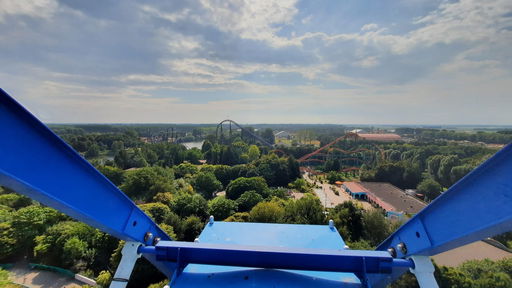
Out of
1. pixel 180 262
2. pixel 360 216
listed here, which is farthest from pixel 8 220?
pixel 360 216

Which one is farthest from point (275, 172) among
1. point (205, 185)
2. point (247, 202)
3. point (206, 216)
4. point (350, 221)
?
point (350, 221)

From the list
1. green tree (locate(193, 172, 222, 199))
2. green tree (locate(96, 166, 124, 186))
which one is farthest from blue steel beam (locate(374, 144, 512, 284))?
green tree (locate(96, 166, 124, 186))

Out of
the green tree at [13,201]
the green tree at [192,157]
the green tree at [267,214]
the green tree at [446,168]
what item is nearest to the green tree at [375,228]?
the green tree at [267,214]

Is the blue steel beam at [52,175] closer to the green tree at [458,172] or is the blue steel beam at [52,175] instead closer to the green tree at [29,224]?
the green tree at [29,224]

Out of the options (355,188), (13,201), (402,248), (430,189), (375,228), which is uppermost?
(402,248)

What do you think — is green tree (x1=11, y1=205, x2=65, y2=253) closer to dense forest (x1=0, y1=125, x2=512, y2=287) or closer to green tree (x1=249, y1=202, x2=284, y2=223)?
dense forest (x1=0, y1=125, x2=512, y2=287)

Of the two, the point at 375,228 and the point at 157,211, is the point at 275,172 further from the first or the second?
the point at 157,211

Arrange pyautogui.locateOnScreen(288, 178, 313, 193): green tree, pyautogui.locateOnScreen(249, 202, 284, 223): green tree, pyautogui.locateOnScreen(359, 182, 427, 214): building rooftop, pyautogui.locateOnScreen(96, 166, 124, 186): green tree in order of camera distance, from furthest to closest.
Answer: pyautogui.locateOnScreen(288, 178, 313, 193): green tree, pyautogui.locateOnScreen(96, 166, 124, 186): green tree, pyautogui.locateOnScreen(359, 182, 427, 214): building rooftop, pyautogui.locateOnScreen(249, 202, 284, 223): green tree
